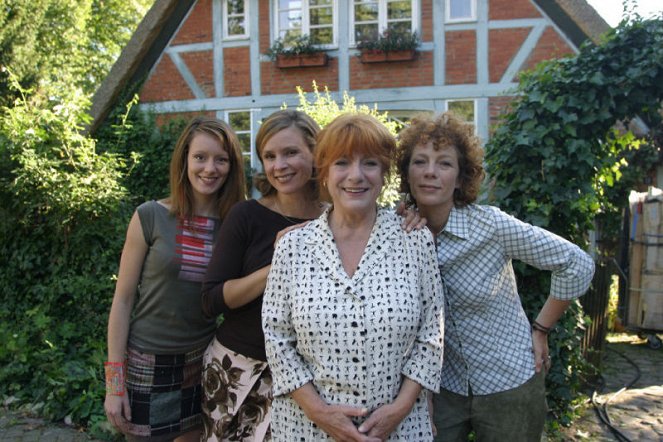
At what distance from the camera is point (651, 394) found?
595cm

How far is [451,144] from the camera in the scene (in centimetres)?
206

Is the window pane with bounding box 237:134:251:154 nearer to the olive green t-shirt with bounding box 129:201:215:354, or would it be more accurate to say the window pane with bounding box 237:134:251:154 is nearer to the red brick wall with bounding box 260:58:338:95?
the red brick wall with bounding box 260:58:338:95

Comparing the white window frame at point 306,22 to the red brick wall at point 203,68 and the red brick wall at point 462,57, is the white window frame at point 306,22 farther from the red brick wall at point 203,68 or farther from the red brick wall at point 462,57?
the red brick wall at point 462,57

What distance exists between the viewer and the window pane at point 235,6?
11617 mm

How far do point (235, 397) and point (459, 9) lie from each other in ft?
32.4

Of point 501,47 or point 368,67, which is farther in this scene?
point 368,67

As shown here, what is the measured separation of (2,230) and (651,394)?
7122 mm

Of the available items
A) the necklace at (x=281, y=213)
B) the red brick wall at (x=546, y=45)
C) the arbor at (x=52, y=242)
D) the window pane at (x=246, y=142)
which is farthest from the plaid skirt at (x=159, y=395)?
the window pane at (x=246, y=142)

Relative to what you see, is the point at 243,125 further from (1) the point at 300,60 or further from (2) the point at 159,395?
(2) the point at 159,395

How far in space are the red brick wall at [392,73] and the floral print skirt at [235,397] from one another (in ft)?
30.0

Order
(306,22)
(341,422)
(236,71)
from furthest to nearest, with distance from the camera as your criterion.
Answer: (236,71) < (306,22) < (341,422)

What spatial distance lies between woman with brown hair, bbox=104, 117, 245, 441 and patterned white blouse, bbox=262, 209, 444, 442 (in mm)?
666

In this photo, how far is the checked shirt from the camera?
2021 mm

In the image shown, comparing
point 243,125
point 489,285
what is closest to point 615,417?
point 489,285
